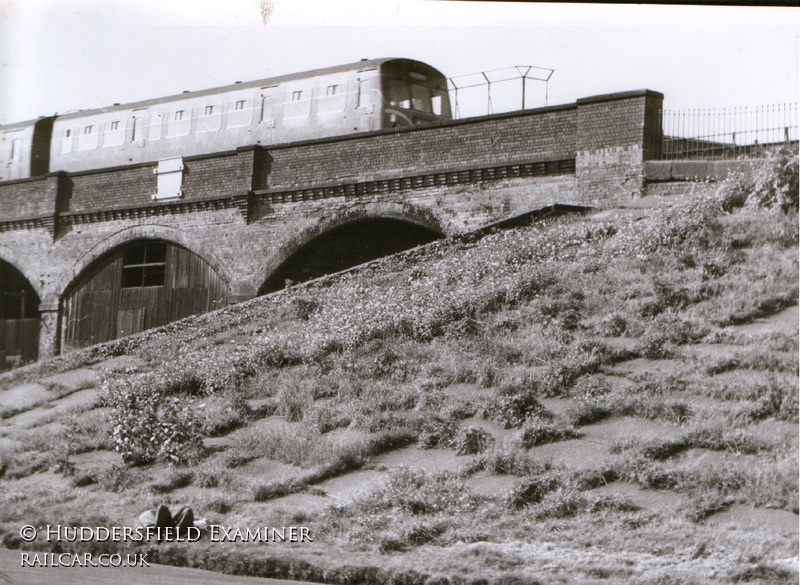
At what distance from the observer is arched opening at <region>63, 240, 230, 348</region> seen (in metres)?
15.5

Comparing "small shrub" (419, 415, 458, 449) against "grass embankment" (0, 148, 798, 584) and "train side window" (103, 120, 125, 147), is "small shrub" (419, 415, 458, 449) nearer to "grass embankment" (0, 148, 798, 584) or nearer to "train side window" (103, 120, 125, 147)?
"grass embankment" (0, 148, 798, 584)

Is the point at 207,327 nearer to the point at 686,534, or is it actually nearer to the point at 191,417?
the point at 191,417

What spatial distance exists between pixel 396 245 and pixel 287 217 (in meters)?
1.98

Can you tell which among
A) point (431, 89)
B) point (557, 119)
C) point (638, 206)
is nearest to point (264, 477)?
point (638, 206)

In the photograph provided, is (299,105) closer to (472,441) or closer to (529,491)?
(472,441)

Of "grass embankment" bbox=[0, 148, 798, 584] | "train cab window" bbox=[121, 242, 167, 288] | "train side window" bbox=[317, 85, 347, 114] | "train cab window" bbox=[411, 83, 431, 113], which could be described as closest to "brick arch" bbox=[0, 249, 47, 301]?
"train cab window" bbox=[121, 242, 167, 288]

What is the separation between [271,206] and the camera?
15.2 m

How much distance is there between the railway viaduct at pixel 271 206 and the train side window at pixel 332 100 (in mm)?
1035

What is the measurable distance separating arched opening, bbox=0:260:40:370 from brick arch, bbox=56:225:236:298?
708 mm

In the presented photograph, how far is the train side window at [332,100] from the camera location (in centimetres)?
1556

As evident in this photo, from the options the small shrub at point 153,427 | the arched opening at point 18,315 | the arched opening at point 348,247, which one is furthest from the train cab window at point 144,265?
the small shrub at point 153,427

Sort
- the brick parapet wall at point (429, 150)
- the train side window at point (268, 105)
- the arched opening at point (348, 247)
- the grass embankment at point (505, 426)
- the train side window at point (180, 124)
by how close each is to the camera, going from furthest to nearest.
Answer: the train side window at point (180, 124), the train side window at point (268, 105), the arched opening at point (348, 247), the brick parapet wall at point (429, 150), the grass embankment at point (505, 426)

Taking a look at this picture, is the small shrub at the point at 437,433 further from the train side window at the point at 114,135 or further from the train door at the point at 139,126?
the train side window at the point at 114,135

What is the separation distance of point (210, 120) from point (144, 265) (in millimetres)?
3062
